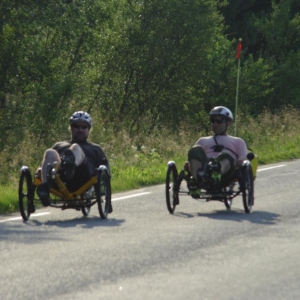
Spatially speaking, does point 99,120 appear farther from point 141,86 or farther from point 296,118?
point 296,118

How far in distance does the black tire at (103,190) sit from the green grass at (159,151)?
5.96 feet

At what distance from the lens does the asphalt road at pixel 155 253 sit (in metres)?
8.12

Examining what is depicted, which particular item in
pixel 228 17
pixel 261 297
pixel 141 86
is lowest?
pixel 261 297

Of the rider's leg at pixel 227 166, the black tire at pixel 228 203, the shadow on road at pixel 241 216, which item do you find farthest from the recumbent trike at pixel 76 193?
the black tire at pixel 228 203

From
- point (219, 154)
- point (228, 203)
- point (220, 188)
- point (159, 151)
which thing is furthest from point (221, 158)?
point (159, 151)

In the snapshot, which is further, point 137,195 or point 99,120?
point 99,120

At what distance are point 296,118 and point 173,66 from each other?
160 inches

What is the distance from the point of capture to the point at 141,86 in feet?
101

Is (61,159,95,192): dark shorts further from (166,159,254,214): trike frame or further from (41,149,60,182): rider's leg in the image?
(166,159,254,214): trike frame

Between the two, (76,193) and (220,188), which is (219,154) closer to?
(220,188)

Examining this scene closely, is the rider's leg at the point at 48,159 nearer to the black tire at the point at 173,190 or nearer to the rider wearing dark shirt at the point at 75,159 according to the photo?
the rider wearing dark shirt at the point at 75,159

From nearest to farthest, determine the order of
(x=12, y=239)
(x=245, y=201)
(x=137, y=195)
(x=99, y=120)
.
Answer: (x=12, y=239) < (x=245, y=201) < (x=137, y=195) < (x=99, y=120)

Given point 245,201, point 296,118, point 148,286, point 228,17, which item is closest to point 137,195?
point 245,201

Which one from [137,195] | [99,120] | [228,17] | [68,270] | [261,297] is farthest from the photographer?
[228,17]
